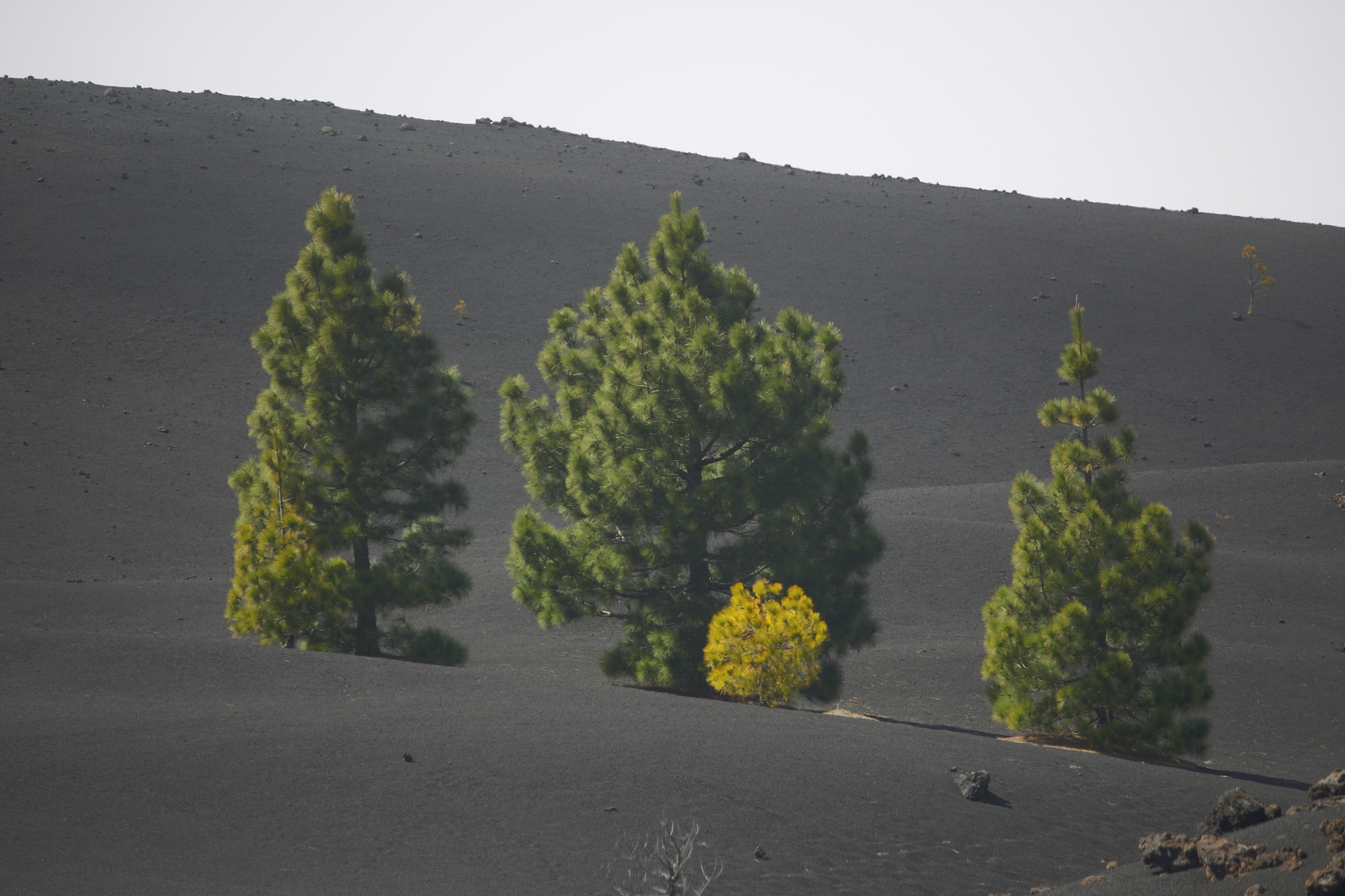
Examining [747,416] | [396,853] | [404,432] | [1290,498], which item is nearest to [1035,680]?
[747,416]

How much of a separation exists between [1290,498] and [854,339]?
1801cm

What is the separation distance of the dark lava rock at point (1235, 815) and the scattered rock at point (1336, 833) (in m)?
1.83

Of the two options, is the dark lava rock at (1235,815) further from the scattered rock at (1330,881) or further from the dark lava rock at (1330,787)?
the scattered rock at (1330,881)

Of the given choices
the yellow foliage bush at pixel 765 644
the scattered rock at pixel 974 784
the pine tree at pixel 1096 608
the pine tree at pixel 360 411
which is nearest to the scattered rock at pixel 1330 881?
the scattered rock at pixel 974 784

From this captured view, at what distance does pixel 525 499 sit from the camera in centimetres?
3020

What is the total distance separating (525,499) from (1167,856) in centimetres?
2378

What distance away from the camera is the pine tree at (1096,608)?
41.7ft

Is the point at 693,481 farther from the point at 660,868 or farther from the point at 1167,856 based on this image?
the point at 1167,856

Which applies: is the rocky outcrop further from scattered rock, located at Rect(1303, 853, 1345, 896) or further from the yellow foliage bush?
the yellow foliage bush

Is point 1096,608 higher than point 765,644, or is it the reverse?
point 1096,608

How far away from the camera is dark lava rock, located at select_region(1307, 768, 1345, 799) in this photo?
29.9ft

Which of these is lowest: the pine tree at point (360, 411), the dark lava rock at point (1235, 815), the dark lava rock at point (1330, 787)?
the dark lava rock at point (1235, 815)

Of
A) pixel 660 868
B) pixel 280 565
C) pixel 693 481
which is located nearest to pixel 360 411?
pixel 280 565

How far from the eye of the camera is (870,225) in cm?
5409
